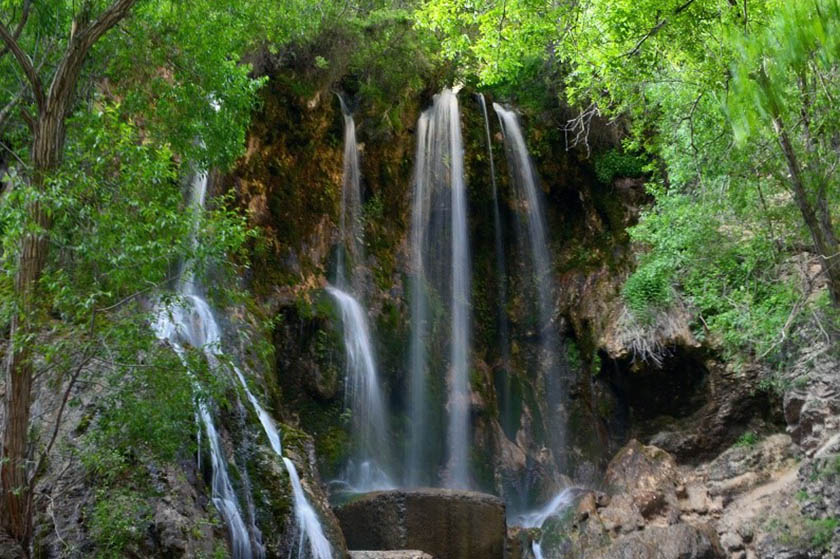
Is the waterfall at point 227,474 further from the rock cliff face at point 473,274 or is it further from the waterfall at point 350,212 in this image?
the waterfall at point 350,212

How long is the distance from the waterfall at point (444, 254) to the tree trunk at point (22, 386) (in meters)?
10.0

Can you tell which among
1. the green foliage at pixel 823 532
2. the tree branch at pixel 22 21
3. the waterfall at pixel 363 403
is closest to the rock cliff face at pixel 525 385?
the green foliage at pixel 823 532

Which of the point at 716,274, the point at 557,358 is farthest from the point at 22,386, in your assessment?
the point at 557,358

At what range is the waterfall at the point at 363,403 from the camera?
14.2 metres

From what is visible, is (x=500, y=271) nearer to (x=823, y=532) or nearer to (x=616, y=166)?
(x=616, y=166)

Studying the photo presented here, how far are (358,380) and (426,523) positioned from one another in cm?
391

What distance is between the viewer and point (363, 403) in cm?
1498

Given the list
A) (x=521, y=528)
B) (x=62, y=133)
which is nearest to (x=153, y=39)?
Result: (x=62, y=133)

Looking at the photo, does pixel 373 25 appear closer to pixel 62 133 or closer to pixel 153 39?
pixel 153 39

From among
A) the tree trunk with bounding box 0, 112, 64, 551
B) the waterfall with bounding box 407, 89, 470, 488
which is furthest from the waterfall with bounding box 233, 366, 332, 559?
the waterfall with bounding box 407, 89, 470, 488

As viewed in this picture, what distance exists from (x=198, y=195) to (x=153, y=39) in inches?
166

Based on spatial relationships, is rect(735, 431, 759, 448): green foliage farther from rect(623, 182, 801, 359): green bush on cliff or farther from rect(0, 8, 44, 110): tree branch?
rect(0, 8, 44, 110): tree branch

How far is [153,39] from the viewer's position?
9.35 metres

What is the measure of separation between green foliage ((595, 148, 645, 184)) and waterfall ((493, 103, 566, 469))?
175 centimetres
